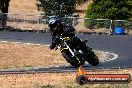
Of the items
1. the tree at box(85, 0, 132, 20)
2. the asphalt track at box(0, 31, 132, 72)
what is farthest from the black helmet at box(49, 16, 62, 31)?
the tree at box(85, 0, 132, 20)

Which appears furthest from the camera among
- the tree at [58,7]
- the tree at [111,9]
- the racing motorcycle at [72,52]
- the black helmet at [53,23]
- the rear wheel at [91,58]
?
the tree at [58,7]

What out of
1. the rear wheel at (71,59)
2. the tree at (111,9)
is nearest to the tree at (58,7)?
the tree at (111,9)

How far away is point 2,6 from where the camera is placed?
51.0 m

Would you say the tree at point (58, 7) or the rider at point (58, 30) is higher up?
the rider at point (58, 30)

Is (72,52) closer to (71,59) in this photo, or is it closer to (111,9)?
(71,59)

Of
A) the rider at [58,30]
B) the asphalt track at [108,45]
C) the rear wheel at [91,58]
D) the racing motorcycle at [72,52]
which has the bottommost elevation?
the asphalt track at [108,45]

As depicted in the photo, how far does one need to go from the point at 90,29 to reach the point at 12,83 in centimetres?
3040

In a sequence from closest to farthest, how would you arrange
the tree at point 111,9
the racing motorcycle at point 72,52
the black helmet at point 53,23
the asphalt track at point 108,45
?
the black helmet at point 53,23
the racing motorcycle at point 72,52
the asphalt track at point 108,45
the tree at point 111,9

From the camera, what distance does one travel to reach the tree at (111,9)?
52.2 m

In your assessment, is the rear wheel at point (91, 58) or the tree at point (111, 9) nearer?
the rear wheel at point (91, 58)

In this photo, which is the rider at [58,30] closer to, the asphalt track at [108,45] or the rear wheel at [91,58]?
the rear wheel at [91,58]

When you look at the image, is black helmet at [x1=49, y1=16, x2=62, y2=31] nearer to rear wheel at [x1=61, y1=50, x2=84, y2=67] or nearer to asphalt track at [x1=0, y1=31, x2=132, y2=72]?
rear wheel at [x1=61, y1=50, x2=84, y2=67]

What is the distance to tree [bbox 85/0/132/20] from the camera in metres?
52.2

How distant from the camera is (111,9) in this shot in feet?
173
